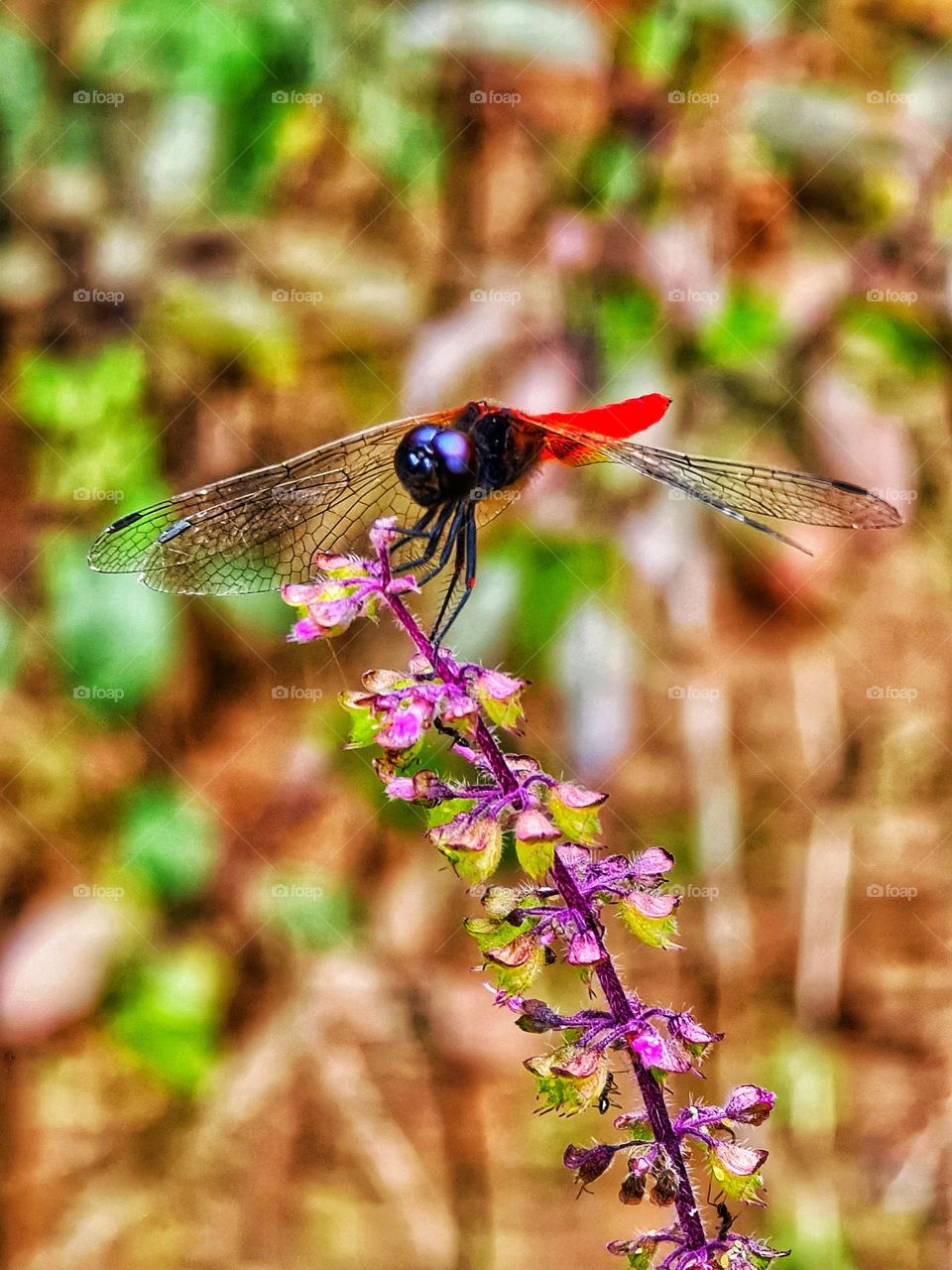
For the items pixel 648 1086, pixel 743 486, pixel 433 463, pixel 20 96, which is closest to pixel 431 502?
pixel 433 463

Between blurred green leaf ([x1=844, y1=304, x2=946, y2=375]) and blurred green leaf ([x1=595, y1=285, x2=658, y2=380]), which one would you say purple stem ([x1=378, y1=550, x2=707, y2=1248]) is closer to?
blurred green leaf ([x1=595, y1=285, x2=658, y2=380])

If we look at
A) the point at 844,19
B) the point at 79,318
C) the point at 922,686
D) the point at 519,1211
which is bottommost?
the point at 519,1211

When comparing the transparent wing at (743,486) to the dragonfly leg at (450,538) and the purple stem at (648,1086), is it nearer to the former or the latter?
the dragonfly leg at (450,538)

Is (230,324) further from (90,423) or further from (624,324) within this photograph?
(624,324)

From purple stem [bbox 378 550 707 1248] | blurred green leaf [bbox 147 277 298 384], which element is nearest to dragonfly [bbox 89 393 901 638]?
purple stem [bbox 378 550 707 1248]

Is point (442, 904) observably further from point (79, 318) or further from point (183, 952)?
point (79, 318)

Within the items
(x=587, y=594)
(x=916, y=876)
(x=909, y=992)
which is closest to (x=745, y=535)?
(x=587, y=594)
